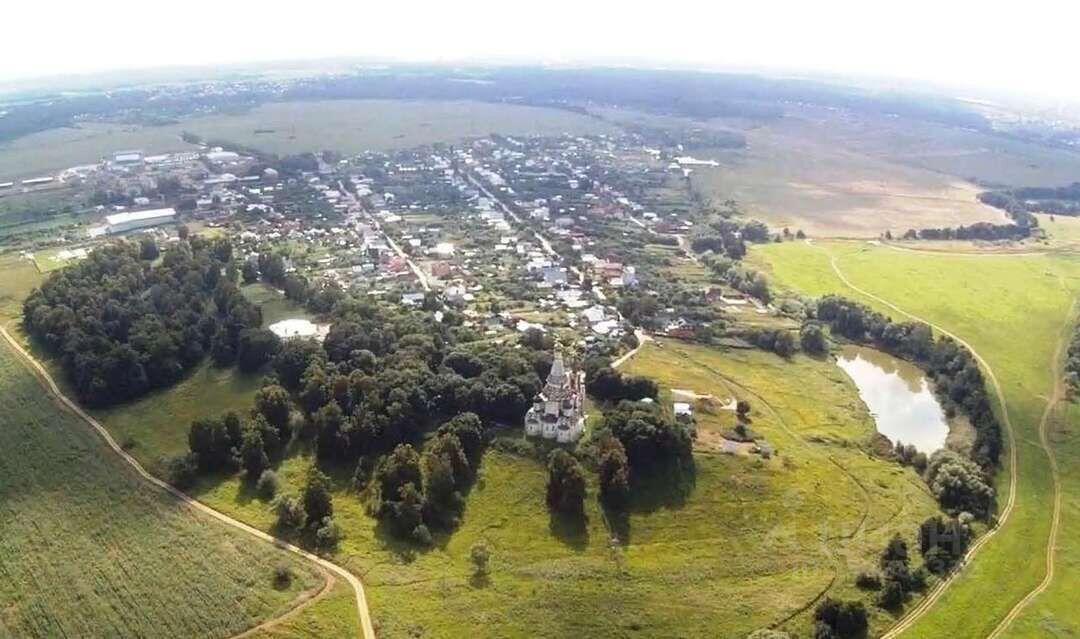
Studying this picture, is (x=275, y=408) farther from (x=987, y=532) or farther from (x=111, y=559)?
(x=987, y=532)

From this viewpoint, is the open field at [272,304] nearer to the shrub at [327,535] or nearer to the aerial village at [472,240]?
the aerial village at [472,240]

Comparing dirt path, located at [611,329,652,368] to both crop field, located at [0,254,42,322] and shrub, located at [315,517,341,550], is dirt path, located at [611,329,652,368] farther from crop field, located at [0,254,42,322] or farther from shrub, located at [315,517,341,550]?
crop field, located at [0,254,42,322]

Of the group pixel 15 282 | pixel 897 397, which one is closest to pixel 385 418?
pixel 897 397

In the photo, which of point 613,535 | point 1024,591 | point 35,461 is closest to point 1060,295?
point 1024,591

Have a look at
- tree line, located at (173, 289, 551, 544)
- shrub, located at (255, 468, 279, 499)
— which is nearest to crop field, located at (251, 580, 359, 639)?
tree line, located at (173, 289, 551, 544)

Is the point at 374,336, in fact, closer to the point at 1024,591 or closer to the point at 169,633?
the point at 169,633
